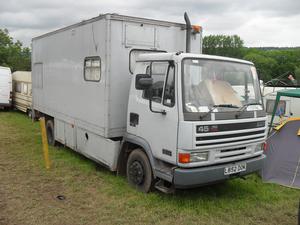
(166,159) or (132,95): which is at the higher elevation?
(132,95)

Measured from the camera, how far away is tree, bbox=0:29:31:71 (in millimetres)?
36250

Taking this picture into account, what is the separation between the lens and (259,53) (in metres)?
77.9

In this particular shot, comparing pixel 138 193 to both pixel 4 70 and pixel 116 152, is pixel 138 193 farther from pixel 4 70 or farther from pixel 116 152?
pixel 4 70

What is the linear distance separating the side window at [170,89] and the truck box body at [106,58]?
4.24ft

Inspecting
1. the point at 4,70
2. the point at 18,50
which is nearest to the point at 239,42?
the point at 18,50

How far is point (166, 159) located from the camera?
5.29 metres

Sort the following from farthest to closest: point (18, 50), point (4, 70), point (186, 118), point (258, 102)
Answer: point (18, 50)
point (4, 70)
point (258, 102)
point (186, 118)

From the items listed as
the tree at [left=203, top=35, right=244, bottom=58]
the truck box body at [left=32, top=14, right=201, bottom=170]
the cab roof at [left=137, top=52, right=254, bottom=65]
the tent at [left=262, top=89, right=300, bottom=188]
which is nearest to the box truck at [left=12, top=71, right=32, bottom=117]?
the truck box body at [left=32, top=14, right=201, bottom=170]

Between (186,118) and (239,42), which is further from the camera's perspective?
(239,42)

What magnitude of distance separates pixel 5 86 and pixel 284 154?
15891 mm

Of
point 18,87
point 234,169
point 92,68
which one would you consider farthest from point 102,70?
point 18,87

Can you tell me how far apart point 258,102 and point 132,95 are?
215 cm

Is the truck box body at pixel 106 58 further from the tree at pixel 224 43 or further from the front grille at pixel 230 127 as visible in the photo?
the tree at pixel 224 43

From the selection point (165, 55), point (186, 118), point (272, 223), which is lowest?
point (272, 223)
